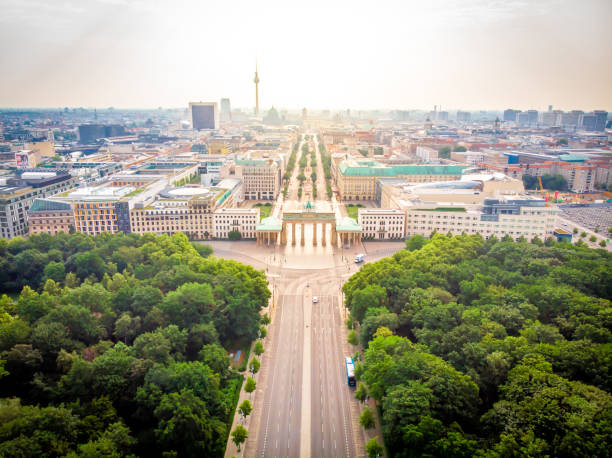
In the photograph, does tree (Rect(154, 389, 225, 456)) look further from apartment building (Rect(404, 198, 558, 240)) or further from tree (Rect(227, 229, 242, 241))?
apartment building (Rect(404, 198, 558, 240))

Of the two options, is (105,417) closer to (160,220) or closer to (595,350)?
(595,350)

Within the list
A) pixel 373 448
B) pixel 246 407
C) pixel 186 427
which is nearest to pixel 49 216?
pixel 246 407

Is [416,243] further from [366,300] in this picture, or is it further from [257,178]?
[257,178]

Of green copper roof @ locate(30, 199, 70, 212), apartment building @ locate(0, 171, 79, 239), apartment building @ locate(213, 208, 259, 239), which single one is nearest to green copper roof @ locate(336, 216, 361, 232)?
apartment building @ locate(213, 208, 259, 239)

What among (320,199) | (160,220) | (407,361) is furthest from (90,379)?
(320,199)

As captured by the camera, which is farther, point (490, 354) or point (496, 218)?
point (496, 218)

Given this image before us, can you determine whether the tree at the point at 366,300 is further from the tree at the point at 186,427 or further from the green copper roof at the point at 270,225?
the green copper roof at the point at 270,225

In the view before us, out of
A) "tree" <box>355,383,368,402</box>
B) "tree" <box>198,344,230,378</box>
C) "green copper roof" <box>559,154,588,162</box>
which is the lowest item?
"tree" <box>355,383,368,402</box>
